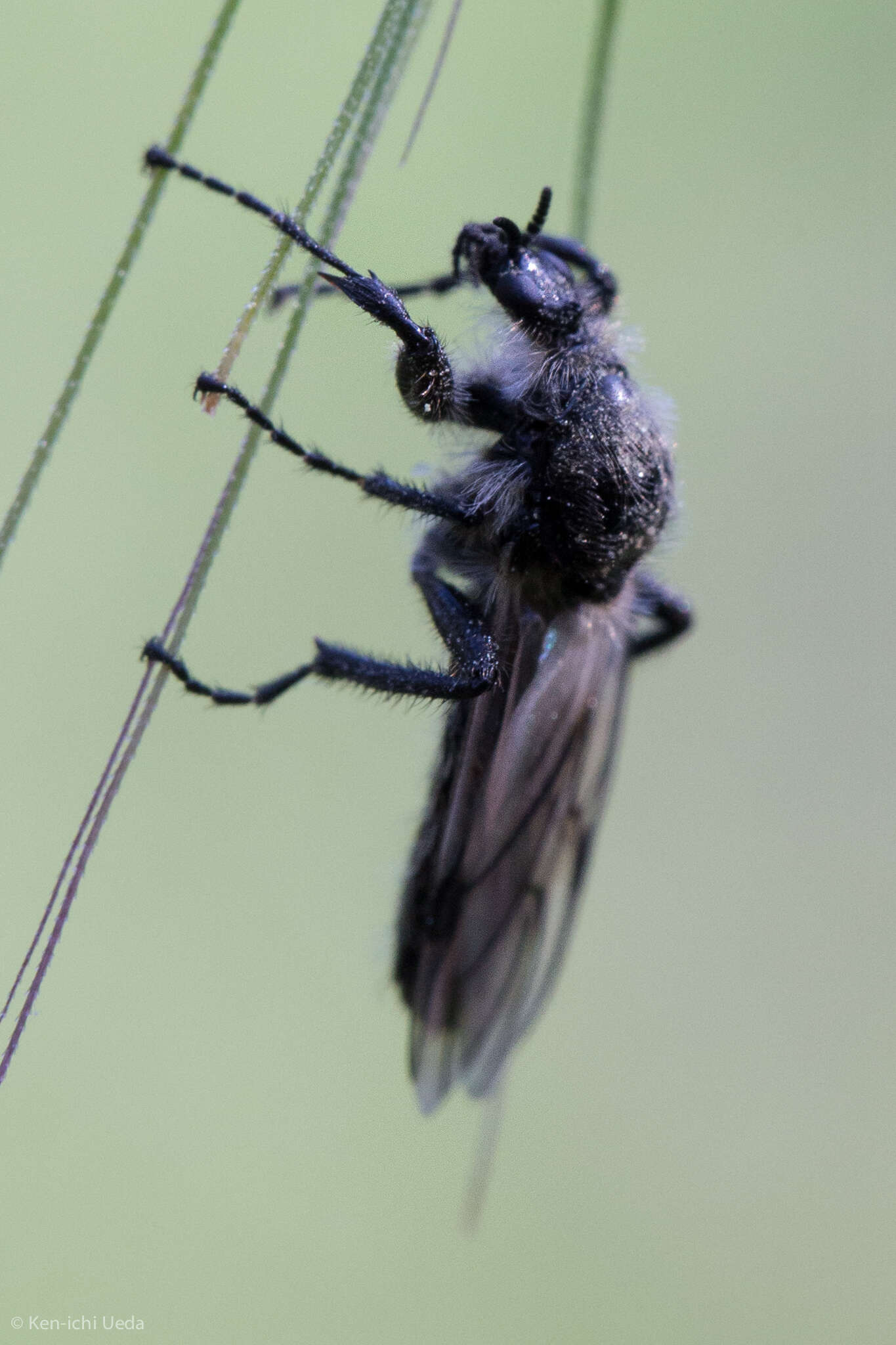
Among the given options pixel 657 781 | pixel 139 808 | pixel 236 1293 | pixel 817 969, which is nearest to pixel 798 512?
pixel 657 781

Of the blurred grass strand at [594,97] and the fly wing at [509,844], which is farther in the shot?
the fly wing at [509,844]

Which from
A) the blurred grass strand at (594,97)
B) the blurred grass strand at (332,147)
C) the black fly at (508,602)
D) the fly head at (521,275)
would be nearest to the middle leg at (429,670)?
the black fly at (508,602)

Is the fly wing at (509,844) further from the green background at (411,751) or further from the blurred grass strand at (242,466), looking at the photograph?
the blurred grass strand at (242,466)

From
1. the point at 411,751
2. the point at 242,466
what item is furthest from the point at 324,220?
the point at 411,751

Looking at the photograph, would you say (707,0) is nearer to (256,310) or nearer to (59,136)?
(59,136)

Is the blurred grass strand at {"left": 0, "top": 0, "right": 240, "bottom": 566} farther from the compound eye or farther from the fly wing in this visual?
the fly wing

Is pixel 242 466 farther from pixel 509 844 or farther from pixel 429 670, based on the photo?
pixel 509 844

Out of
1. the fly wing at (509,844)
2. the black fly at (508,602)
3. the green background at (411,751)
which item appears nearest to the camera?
the black fly at (508,602)
